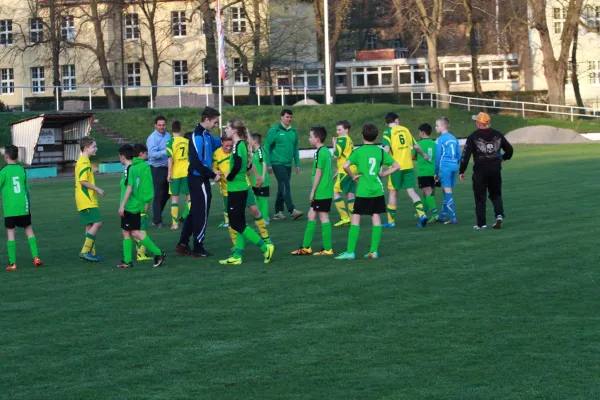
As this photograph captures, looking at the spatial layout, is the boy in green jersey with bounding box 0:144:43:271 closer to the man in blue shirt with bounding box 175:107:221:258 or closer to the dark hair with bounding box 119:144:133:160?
the dark hair with bounding box 119:144:133:160

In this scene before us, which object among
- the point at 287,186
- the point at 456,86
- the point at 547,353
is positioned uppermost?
the point at 456,86

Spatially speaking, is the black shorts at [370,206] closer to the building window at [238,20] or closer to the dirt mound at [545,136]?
the dirt mound at [545,136]

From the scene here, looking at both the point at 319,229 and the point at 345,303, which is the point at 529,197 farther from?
the point at 345,303

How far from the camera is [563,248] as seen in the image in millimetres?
13656

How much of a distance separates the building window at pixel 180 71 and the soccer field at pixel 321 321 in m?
58.9

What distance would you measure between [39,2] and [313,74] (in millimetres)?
22534

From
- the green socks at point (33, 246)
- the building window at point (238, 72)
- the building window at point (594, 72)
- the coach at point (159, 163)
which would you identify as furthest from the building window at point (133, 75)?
the green socks at point (33, 246)

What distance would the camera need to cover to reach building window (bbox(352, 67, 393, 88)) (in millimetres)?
77438

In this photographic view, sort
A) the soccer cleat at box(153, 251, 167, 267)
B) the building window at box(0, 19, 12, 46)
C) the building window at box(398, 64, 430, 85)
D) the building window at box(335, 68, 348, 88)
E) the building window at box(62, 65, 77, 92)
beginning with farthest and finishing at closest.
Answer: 1. the building window at box(335, 68, 348, 88)
2. the building window at box(398, 64, 430, 85)
3. the building window at box(62, 65, 77, 92)
4. the building window at box(0, 19, 12, 46)
5. the soccer cleat at box(153, 251, 167, 267)

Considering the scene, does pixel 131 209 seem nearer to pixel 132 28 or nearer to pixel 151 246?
pixel 151 246

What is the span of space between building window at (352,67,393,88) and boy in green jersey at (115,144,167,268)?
6482 centimetres

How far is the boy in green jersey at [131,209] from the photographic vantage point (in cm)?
1337

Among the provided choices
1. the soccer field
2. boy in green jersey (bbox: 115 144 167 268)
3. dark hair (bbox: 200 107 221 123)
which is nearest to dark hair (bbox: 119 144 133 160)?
boy in green jersey (bbox: 115 144 167 268)

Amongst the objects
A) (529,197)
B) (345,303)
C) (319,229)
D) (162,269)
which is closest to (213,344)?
(345,303)
